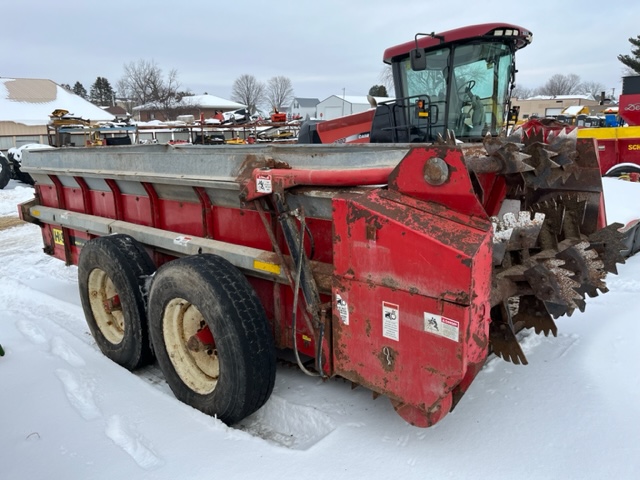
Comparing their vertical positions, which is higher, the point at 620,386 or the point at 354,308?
the point at 354,308

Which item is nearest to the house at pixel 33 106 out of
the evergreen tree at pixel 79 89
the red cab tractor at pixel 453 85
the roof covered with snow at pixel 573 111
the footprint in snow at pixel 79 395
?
the red cab tractor at pixel 453 85

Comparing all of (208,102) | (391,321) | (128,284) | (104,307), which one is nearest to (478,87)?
(391,321)

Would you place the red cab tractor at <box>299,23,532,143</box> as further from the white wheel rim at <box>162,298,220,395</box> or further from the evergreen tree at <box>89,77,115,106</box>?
the evergreen tree at <box>89,77,115,106</box>

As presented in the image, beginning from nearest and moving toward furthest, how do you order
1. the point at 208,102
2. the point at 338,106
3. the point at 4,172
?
A: the point at 4,172
the point at 338,106
the point at 208,102

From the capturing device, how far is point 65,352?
11.9ft

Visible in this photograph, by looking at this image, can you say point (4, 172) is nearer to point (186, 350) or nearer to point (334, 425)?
point (186, 350)

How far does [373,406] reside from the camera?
9.16 ft

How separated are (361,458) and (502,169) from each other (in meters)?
1.49

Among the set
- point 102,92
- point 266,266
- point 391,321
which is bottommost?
point 391,321

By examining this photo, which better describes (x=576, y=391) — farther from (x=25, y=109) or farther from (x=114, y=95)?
(x=114, y=95)

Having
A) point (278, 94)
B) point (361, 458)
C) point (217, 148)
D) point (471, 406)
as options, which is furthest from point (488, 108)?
point (278, 94)

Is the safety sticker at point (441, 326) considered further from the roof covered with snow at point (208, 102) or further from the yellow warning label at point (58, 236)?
the roof covered with snow at point (208, 102)

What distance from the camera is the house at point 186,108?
5069 centimetres

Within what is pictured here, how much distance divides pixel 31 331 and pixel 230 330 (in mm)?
2398
